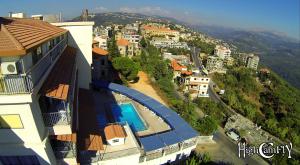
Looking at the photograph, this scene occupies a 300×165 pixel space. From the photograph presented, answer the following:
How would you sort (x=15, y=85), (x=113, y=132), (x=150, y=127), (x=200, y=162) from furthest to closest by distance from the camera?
(x=150, y=127)
(x=200, y=162)
(x=113, y=132)
(x=15, y=85)

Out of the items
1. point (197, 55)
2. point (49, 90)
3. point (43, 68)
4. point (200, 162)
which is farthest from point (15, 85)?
point (197, 55)

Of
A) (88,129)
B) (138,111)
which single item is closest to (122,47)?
(138,111)

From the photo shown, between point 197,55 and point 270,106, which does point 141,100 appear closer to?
point 270,106

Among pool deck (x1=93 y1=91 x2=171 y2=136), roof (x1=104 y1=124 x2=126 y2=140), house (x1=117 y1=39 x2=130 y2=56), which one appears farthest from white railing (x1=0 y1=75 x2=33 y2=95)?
house (x1=117 y1=39 x2=130 y2=56)

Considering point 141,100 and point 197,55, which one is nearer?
point 141,100

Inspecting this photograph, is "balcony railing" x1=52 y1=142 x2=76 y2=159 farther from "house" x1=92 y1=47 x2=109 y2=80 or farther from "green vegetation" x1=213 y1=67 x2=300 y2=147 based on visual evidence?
"green vegetation" x1=213 y1=67 x2=300 y2=147

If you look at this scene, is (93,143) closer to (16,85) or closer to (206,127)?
(16,85)

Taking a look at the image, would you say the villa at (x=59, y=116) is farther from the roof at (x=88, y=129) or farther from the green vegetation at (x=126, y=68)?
the green vegetation at (x=126, y=68)
